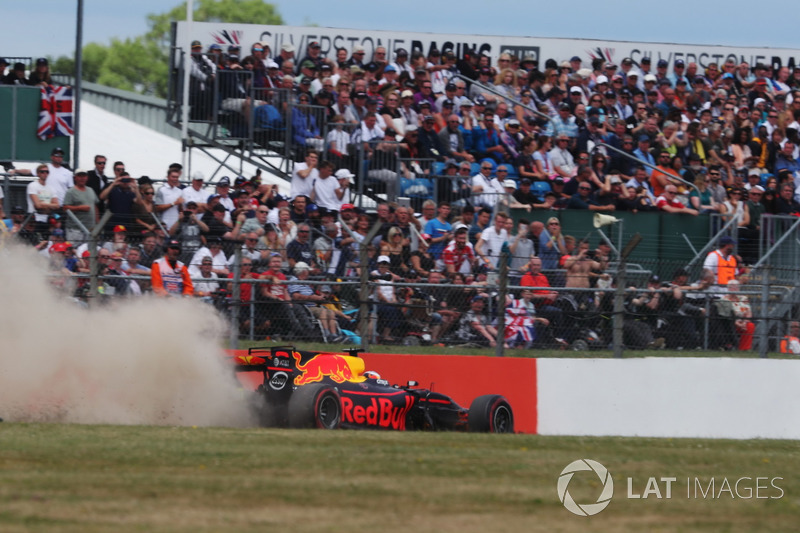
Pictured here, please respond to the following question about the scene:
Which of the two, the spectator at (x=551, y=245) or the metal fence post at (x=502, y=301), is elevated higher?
the spectator at (x=551, y=245)

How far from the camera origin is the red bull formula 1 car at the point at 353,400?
33.7 feet

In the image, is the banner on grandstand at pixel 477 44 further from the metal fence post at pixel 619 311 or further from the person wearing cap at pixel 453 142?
the metal fence post at pixel 619 311

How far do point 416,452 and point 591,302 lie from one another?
4380mm

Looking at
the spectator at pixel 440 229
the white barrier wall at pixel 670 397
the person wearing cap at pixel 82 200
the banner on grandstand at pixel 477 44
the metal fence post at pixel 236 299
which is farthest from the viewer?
the banner on grandstand at pixel 477 44

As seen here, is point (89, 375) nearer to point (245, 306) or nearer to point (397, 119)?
point (245, 306)

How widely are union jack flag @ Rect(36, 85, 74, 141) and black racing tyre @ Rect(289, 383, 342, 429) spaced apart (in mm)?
8060

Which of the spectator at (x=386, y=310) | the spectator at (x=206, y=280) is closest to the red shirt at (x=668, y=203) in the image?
the spectator at (x=386, y=310)

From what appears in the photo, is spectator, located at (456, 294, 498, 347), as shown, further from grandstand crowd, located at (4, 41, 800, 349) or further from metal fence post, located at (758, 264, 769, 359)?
metal fence post, located at (758, 264, 769, 359)

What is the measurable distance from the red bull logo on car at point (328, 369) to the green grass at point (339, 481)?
119cm

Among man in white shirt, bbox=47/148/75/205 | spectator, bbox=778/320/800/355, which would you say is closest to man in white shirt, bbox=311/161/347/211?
man in white shirt, bbox=47/148/75/205

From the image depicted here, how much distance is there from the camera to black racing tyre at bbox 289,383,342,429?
32.3ft

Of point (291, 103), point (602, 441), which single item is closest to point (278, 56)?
point (291, 103)

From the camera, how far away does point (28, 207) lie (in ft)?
46.7

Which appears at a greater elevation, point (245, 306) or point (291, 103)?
point (291, 103)
